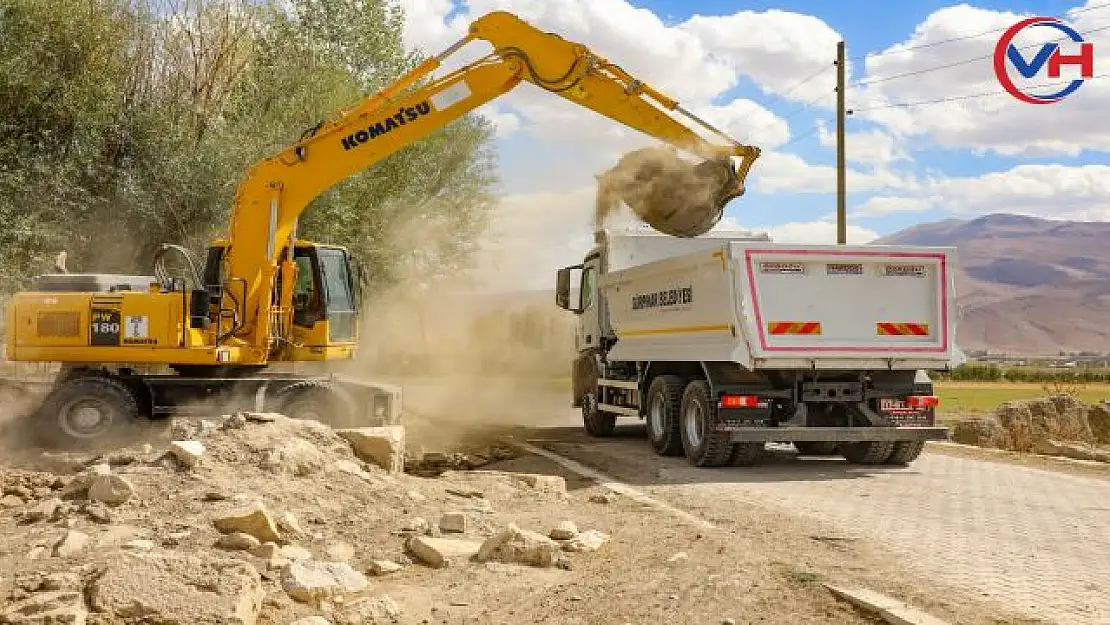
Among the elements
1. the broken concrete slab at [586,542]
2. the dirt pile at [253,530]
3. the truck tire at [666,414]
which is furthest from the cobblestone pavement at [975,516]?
the dirt pile at [253,530]

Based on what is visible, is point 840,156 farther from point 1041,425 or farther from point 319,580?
point 319,580

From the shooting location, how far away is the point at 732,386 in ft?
39.4

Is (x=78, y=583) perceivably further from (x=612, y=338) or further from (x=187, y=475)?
(x=612, y=338)

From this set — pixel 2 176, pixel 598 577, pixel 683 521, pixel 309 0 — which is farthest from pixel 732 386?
pixel 309 0

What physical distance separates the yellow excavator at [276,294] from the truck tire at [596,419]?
4.11 meters

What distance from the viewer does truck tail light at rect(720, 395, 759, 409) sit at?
1186cm

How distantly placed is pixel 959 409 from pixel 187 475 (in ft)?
80.0

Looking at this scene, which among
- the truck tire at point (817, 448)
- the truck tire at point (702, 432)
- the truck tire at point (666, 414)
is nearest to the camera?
the truck tire at point (702, 432)

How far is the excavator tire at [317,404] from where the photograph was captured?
13.6 meters

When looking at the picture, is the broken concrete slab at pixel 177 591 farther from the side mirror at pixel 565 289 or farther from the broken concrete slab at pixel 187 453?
the side mirror at pixel 565 289

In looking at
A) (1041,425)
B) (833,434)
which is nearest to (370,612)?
(833,434)

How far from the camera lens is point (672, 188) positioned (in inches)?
614

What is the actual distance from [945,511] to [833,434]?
293cm

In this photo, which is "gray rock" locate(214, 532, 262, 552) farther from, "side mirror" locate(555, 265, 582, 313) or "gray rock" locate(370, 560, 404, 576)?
"side mirror" locate(555, 265, 582, 313)
